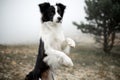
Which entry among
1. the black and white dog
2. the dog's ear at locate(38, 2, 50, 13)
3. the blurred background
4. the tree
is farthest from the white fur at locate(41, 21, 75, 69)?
the tree

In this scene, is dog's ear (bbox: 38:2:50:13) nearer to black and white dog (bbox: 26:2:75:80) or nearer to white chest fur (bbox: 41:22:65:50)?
black and white dog (bbox: 26:2:75:80)

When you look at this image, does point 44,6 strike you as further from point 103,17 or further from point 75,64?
point 103,17

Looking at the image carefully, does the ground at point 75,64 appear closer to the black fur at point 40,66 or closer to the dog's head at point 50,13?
the black fur at point 40,66

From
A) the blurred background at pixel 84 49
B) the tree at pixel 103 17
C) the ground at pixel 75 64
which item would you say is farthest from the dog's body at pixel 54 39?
the tree at pixel 103 17

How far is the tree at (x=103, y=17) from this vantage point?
25.0ft

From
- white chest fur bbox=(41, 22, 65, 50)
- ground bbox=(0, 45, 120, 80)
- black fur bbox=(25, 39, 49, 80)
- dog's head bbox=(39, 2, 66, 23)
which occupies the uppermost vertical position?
dog's head bbox=(39, 2, 66, 23)

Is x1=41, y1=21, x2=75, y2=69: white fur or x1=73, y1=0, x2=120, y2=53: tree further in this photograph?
x1=73, y1=0, x2=120, y2=53: tree

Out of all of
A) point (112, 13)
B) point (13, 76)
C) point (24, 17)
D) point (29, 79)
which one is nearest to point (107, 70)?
point (112, 13)

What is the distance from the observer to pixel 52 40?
3963mm

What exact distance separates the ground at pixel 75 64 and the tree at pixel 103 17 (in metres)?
0.90

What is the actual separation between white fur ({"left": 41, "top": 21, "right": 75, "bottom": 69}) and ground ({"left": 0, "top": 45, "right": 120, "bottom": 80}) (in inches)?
76.2

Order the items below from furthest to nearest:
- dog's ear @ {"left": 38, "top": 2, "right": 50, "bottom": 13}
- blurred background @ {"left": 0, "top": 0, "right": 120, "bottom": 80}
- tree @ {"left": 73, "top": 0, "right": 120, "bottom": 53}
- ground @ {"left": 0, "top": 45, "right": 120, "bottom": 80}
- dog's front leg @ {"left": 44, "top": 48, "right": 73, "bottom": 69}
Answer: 1. tree @ {"left": 73, "top": 0, "right": 120, "bottom": 53}
2. blurred background @ {"left": 0, "top": 0, "right": 120, "bottom": 80}
3. ground @ {"left": 0, "top": 45, "right": 120, "bottom": 80}
4. dog's ear @ {"left": 38, "top": 2, "right": 50, "bottom": 13}
5. dog's front leg @ {"left": 44, "top": 48, "right": 73, "bottom": 69}

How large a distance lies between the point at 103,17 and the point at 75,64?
2.34m

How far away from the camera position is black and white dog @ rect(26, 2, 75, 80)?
3816 millimetres
